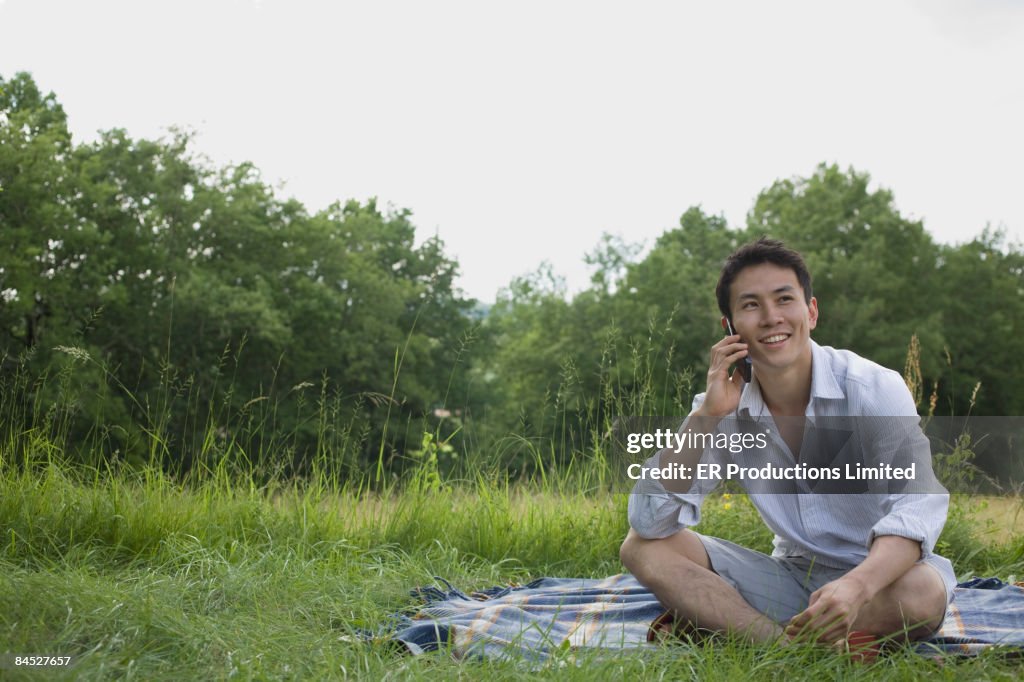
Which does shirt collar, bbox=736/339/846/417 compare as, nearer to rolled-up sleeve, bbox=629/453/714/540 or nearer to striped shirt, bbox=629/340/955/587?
striped shirt, bbox=629/340/955/587

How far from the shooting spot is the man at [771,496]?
2375 millimetres

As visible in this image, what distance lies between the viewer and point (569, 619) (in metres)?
2.66

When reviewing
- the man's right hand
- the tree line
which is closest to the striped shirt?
the man's right hand

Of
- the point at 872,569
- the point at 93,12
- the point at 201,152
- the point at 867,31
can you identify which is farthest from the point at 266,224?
the point at 872,569

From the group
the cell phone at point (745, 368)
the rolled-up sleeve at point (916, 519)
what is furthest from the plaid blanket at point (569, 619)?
the cell phone at point (745, 368)

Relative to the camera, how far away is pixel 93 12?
13883 millimetres

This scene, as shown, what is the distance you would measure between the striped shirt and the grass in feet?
1.15

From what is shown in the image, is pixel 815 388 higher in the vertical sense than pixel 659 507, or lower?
higher

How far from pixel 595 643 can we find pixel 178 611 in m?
1.17

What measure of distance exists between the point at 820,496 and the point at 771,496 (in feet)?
0.45

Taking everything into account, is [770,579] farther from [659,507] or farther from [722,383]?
[722,383]

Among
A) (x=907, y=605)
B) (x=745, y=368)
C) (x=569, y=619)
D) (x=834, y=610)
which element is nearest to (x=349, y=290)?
(x=569, y=619)

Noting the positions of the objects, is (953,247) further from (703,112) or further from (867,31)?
(867,31)

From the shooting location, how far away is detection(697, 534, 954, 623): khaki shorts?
250cm
